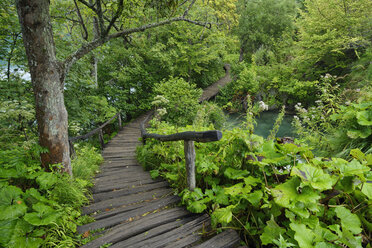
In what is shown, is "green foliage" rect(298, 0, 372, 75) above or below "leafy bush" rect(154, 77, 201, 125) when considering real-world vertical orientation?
above

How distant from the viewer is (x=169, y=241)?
1.93 metres

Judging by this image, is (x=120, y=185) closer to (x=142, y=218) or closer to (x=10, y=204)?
(x=142, y=218)

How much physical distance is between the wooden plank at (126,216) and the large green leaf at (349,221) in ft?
6.52

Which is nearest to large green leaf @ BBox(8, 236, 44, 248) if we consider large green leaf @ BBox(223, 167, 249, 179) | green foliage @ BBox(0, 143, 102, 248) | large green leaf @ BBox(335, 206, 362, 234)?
green foliage @ BBox(0, 143, 102, 248)

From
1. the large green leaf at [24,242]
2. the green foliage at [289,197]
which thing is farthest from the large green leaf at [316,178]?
the large green leaf at [24,242]

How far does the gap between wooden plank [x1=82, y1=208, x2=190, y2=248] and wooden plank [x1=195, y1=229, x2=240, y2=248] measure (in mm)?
579

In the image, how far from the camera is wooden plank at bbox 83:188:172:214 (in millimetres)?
2736

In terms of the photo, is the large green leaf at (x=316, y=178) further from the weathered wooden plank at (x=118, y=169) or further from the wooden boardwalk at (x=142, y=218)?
the weathered wooden plank at (x=118, y=169)

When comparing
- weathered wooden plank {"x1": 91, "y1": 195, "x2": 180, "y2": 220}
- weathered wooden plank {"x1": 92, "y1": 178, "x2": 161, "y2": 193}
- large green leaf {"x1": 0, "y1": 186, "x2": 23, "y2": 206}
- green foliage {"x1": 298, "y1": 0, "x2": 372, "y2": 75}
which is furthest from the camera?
green foliage {"x1": 298, "y1": 0, "x2": 372, "y2": 75}

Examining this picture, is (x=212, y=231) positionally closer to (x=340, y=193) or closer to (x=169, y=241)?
(x=169, y=241)

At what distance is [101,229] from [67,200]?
0.76 meters

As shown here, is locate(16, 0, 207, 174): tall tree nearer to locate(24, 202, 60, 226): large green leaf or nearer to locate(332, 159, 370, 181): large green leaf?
locate(24, 202, 60, 226): large green leaf

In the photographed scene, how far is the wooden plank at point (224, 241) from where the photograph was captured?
5.80 ft

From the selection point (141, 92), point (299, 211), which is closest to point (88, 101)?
point (141, 92)
